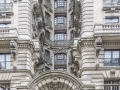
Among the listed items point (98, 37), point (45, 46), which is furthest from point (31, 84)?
point (45, 46)

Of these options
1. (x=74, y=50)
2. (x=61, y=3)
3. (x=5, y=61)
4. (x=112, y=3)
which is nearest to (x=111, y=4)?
(x=112, y=3)

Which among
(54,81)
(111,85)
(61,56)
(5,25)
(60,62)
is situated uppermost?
(5,25)

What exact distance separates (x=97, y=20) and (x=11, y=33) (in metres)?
10.3

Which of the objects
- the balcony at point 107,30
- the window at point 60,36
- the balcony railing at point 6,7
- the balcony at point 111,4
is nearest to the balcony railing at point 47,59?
the window at point 60,36

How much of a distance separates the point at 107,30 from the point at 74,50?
234 inches

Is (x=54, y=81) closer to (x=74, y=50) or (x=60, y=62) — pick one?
(x=74, y=50)

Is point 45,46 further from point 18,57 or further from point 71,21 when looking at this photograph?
point 18,57

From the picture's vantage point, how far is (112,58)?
2589 inches

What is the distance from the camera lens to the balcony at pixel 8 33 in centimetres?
6571

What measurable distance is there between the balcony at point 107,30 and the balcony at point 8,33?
369 inches

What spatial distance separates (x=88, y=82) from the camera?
6259 cm

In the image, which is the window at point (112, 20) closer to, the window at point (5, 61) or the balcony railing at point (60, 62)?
the window at point (5, 61)

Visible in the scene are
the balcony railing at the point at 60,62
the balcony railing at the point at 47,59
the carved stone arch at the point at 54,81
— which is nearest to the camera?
the carved stone arch at the point at 54,81

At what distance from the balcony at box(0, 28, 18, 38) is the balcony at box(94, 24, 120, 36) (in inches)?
369
